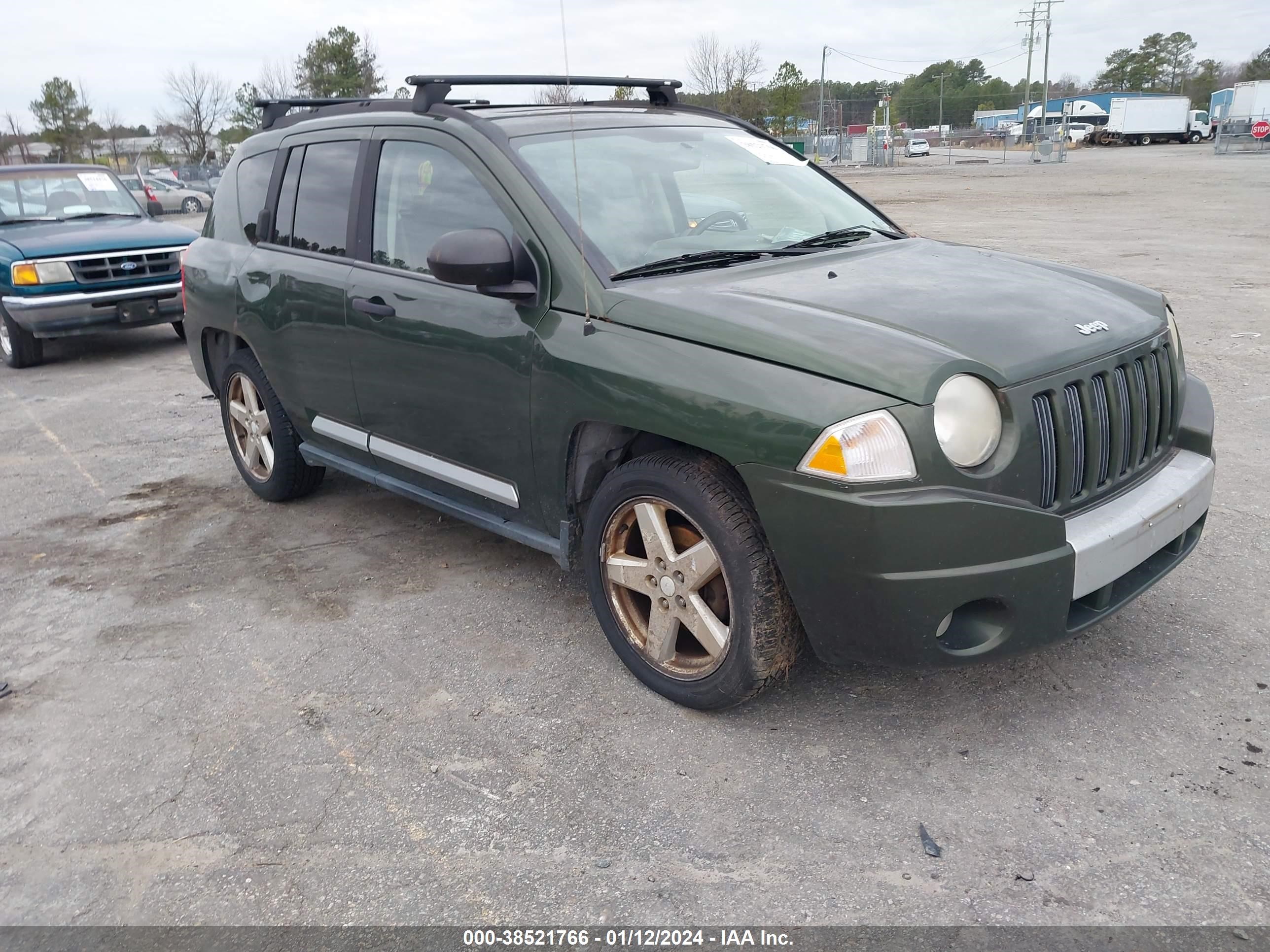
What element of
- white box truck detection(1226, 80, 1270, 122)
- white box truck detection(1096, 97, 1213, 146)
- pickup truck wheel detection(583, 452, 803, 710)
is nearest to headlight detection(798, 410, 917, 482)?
pickup truck wheel detection(583, 452, 803, 710)

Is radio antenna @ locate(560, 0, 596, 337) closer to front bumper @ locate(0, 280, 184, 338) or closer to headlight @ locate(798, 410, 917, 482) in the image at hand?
headlight @ locate(798, 410, 917, 482)

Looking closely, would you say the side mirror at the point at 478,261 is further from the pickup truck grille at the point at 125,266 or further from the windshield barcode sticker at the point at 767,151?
the pickup truck grille at the point at 125,266

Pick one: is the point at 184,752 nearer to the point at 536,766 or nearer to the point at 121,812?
the point at 121,812

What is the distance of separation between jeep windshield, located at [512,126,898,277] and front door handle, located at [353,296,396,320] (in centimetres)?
82

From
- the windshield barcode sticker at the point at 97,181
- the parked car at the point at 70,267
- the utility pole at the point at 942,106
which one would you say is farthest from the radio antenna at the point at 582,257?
the utility pole at the point at 942,106

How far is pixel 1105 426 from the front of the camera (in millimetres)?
3072

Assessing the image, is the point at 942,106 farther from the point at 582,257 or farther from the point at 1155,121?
the point at 582,257

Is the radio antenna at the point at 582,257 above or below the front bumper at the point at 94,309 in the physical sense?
above

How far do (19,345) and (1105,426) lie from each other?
392 inches

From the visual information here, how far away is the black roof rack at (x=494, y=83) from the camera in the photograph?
410 centimetres

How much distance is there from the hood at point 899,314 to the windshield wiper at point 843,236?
7.7 inches

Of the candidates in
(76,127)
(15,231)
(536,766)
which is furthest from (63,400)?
(76,127)

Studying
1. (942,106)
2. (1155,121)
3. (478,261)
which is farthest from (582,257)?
(942,106)

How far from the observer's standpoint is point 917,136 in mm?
84500
